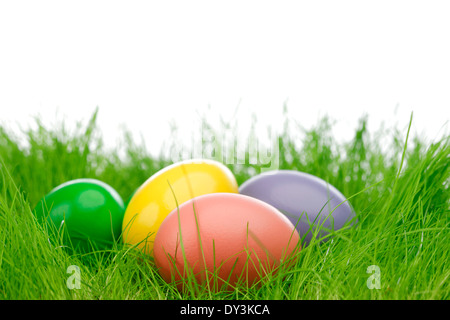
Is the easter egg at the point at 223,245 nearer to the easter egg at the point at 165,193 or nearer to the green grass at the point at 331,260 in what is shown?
the green grass at the point at 331,260

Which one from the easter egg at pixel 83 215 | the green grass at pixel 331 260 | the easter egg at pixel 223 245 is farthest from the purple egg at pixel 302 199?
the easter egg at pixel 83 215

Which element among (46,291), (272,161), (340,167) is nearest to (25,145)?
(272,161)

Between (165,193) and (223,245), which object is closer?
(223,245)

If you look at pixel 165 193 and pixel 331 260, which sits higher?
pixel 165 193

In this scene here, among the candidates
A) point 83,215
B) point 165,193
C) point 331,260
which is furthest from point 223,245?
point 83,215

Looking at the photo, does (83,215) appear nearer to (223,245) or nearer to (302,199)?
(223,245)

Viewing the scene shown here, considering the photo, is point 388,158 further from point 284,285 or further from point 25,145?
point 25,145

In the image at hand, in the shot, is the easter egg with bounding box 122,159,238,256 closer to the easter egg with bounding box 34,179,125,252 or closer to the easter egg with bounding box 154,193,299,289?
the easter egg with bounding box 34,179,125,252
